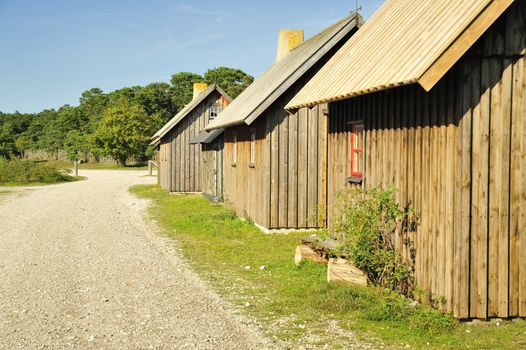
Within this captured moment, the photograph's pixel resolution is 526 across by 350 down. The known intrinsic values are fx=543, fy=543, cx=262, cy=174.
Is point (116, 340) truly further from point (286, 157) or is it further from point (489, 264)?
point (286, 157)

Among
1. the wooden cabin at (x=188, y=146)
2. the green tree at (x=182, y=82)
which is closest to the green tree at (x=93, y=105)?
the green tree at (x=182, y=82)

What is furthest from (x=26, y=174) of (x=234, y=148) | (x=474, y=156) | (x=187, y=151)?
(x=474, y=156)

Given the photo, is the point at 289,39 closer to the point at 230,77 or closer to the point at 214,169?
the point at 214,169

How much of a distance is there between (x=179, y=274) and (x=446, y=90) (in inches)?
245

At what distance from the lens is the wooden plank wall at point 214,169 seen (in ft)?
82.4

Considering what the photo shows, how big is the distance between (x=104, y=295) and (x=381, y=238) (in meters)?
4.86

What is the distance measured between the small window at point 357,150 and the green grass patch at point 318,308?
208cm

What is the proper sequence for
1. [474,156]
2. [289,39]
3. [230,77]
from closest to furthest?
1. [474,156]
2. [289,39]
3. [230,77]

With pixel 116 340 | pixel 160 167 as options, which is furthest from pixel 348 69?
pixel 160 167

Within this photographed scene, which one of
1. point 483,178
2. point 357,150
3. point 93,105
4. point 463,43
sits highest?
point 93,105

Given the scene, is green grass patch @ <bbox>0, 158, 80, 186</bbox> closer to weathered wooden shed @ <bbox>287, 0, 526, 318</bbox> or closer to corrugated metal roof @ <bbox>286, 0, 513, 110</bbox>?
corrugated metal roof @ <bbox>286, 0, 513, 110</bbox>

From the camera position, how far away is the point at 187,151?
30.8m

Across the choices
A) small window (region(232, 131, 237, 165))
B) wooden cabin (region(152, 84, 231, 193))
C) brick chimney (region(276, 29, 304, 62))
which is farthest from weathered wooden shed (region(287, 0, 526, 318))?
wooden cabin (region(152, 84, 231, 193))

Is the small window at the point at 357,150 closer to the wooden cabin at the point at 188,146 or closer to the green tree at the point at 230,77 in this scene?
the wooden cabin at the point at 188,146
